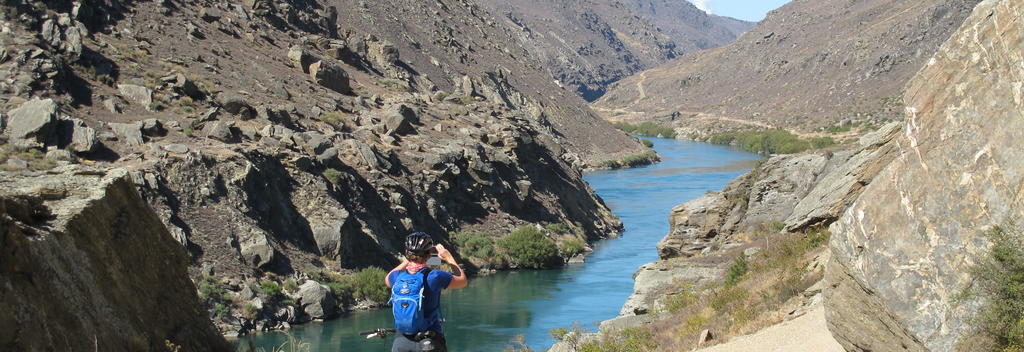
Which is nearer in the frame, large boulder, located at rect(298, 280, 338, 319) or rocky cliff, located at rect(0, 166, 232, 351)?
rocky cliff, located at rect(0, 166, 232, 351)

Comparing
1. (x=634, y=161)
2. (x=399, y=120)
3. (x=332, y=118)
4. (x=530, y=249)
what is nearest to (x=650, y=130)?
(x=634, y=161)

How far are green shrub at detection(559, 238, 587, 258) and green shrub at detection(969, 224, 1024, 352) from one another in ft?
128

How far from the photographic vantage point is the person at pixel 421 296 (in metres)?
6.70

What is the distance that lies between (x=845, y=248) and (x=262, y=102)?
3794 centimetres

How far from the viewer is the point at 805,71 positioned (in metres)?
134

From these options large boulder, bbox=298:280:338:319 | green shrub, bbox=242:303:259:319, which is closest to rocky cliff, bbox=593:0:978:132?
large boulder, bbox=298:280:338:319

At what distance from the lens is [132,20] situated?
45.7 m

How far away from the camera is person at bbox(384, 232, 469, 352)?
670 centimetres

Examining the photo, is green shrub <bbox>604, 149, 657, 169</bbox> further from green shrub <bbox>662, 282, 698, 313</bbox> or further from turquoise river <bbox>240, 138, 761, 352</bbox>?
green shrub <bbox>662, 282, 698, 313</bbox>

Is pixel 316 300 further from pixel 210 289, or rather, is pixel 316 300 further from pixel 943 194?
pixel 943 194

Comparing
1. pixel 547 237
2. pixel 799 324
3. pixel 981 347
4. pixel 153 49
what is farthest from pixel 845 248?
pixel 153 49

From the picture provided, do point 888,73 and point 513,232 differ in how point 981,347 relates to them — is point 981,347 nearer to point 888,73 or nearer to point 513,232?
point 513,232

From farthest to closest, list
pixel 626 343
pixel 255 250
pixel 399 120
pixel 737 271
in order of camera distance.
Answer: pixel 399 120 < pixel 255 250 < pixel 737 271 < pixel 626 343

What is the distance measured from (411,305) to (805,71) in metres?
135
